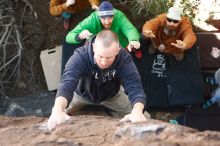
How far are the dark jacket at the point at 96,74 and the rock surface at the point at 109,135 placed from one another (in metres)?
0.51

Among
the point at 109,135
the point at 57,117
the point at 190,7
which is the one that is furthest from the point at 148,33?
the point at 109,135

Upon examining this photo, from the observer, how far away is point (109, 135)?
2410 mm

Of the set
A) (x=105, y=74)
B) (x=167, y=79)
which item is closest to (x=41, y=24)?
(x=167, y=79)

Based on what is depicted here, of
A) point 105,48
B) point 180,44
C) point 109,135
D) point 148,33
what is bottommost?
point 180,44

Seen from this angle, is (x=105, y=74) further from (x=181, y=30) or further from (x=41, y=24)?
(x=41, y=24)

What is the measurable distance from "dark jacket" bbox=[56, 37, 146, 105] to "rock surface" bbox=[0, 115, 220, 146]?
51 centimetres

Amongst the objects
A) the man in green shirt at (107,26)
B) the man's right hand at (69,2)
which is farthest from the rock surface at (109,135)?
the man's right hand at (69,2)

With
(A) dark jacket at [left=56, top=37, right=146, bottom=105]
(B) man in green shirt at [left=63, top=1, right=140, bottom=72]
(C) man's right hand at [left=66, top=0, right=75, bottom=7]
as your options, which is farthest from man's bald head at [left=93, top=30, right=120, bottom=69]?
(C) man's right hand at [left=66, top=0, right=75, bottom=7]

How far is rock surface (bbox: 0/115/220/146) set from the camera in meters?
2.32

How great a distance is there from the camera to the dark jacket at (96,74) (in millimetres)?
3080

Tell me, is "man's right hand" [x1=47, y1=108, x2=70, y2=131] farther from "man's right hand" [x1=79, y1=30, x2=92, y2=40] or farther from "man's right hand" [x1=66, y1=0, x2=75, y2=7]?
"man's right hand" [x1=66, y1=0, x2=75, y2=7]

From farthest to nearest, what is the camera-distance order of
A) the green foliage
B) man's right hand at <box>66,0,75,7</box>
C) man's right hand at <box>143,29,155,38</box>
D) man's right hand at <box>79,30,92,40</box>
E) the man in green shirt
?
the green foliage, man's right hand at <box>66,0,75,7</box>, man's right hand at <box>143,29,155,38</box>, the man in green shirt, man's right hand at <box>79,30,92,40</box>

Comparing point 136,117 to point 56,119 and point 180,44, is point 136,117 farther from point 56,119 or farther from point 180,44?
point 180,44

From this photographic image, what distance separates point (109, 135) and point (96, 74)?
1.06 m
